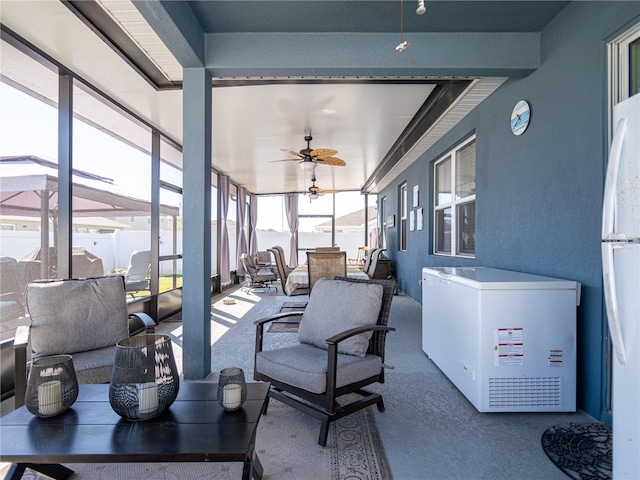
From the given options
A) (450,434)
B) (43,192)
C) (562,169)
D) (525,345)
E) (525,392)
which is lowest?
(450,434)

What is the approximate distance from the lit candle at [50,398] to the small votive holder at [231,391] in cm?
66

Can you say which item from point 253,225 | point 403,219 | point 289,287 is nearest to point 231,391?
point 289,287

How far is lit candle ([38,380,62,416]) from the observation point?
4.73 ft

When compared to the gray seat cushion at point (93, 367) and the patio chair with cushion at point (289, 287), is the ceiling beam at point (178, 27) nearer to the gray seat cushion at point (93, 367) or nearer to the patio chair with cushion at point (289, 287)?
the gray seat cushion at point (93, 367)

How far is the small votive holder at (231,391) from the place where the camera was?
1509mm

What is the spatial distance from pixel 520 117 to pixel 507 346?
6.69 ft

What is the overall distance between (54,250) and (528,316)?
3997 millimetres

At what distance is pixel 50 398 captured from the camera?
145 centimetres

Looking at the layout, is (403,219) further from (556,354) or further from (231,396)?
(231,396)

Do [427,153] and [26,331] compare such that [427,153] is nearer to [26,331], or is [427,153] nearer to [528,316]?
[528,316]

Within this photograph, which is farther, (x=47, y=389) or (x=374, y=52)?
(x=374, y=52)

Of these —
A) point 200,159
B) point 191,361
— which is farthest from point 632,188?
point 191,361

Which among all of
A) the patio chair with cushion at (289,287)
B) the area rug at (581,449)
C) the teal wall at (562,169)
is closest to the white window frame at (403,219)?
the patio chair with cushion at (289,287)

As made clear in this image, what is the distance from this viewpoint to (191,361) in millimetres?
2924
